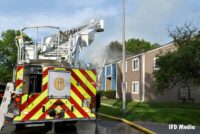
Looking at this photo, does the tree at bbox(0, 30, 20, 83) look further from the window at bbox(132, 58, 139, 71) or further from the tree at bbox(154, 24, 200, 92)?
the tree at bbox(154, 24, 200, 92)

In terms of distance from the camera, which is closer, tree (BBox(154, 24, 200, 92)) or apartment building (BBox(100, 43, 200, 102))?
tree (BBox(154, 24, 200, 92))

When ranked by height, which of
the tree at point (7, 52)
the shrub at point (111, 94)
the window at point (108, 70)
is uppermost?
the tree at point (7, 52)

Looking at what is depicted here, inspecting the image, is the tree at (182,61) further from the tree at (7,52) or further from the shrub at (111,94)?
the tree at (7,52)

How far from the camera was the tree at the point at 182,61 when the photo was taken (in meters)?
16.0

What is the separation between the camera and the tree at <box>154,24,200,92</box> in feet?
52.6

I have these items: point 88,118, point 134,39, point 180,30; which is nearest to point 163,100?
point 180,30

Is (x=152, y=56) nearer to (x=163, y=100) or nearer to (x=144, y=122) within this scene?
(x=163, y=100)

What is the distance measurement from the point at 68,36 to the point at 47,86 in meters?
3.69

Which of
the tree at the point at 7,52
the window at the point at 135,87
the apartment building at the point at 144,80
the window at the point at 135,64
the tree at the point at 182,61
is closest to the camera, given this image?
the tree at the point at 182,61

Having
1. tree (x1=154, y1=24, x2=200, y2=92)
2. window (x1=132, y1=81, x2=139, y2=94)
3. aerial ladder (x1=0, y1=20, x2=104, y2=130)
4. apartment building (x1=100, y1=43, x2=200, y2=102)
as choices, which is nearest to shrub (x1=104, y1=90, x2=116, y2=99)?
apartment building (x1=100, y1=43, x2=200, y2=102)

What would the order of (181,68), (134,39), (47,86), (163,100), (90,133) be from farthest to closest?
(134,39) → (163,100) → (181,68) → (90,133) → (47,86)

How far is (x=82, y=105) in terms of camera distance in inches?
397

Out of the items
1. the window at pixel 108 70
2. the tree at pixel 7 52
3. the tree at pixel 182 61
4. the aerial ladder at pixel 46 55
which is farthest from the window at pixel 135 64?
the tree at pixel 7 52

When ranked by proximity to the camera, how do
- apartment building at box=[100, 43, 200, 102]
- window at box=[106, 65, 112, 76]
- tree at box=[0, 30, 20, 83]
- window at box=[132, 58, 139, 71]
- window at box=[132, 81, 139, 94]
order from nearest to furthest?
apartment building at box=[100, 43, 200, 102]
window at box=[132, 81, 139, 94]
window at box=[132, 58, 139, 71]
window at box=[106, 65, 112, 76]
tree at box=[0, 30, 20, 83]
